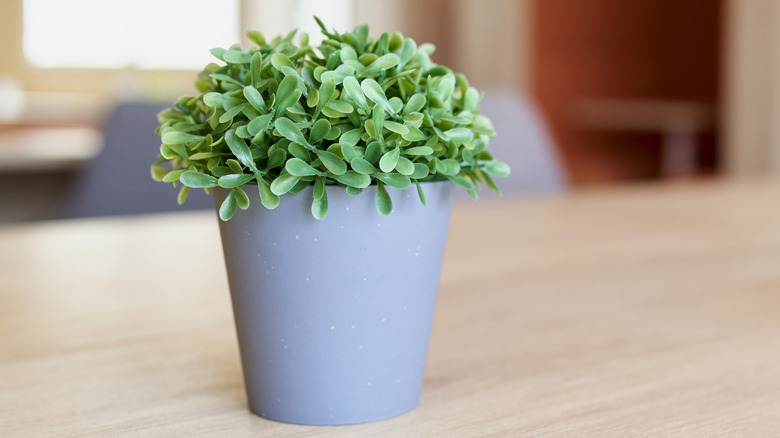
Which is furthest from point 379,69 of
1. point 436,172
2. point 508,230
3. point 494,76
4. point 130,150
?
point 494,76

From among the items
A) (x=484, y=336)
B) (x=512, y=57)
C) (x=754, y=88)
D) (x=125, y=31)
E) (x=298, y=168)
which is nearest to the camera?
(x=298, y=168)

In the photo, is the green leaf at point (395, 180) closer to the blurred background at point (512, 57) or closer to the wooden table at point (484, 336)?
the wooden table at point (484, 336)

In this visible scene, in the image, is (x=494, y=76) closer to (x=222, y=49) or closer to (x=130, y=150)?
(x=130, y=150)

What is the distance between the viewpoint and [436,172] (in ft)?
1.26

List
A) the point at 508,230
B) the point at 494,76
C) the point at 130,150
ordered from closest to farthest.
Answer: the point at 508,230 < the point at 130,150 < the point at 494,76

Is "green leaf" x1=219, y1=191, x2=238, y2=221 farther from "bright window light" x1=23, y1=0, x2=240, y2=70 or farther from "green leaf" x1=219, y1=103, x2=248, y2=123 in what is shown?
"bright window light" x1=23, y1=0, x2=240, y2=70

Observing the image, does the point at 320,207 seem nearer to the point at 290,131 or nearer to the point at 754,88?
the point at 290,131

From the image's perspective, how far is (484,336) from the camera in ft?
1.88

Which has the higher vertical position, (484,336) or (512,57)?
(484,336)

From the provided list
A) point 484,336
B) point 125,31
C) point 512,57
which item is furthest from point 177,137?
point 125,31

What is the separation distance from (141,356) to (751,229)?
0.82 m

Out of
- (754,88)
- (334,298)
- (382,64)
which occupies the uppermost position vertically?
(382,64)

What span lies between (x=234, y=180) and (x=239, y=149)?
13mm

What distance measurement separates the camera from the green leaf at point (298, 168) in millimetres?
339
